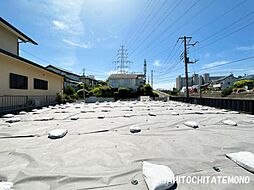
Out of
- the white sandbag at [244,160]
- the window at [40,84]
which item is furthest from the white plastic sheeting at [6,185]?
the window at [40,84]

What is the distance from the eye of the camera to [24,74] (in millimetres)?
7207

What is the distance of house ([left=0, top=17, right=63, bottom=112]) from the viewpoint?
579 centimetres

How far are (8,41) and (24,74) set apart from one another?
210 centimetres

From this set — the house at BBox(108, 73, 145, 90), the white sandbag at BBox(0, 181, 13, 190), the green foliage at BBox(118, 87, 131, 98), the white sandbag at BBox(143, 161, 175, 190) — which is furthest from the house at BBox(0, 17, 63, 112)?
the house at BBox(108, 73, 145, 90)

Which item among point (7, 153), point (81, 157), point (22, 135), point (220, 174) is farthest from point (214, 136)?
point (22, 135)

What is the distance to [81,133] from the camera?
8.40ft

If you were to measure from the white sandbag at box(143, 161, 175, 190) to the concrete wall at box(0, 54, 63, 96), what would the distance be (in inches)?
254

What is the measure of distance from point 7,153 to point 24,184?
791mm

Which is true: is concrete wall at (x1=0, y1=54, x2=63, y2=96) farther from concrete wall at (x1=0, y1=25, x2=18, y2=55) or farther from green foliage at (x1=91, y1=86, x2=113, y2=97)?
green foliage at (x1=91, y1=86, x2=113, y2=97)

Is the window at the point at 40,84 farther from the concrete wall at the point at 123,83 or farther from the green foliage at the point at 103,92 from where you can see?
the concrete wall at the point at 123,83

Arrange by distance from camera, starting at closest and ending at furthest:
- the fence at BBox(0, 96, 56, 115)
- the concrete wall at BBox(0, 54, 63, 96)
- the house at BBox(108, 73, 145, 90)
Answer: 1. the fence at BBox(0, 96, 56, 115)
2. the concrete wall at BBox(0, 54, 63, 96)
3. the house at BBox(108, 73, 145, 90)

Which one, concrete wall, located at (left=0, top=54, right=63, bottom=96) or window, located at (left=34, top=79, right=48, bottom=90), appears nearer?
concrete wall, located at (left=0, top=54, right=63, bottom=96)

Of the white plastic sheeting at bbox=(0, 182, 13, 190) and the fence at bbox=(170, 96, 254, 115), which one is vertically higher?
the fence at bbox=(170, 96, 254, 115)

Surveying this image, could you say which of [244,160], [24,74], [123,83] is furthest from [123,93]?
[244,160]
